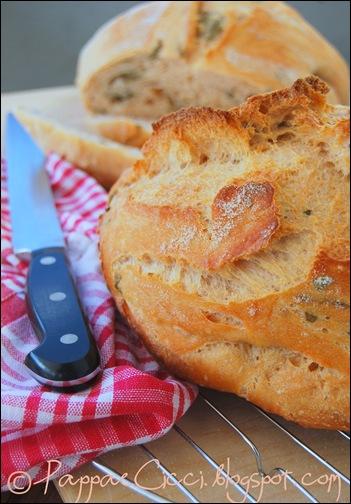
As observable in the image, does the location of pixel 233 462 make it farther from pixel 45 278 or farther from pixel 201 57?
pixel 201 57

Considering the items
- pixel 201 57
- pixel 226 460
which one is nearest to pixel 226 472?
pixel 226 460

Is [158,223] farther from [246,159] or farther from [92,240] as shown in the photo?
[92,240]

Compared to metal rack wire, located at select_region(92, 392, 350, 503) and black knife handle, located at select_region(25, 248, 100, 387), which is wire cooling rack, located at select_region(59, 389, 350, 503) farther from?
black knife handle, located at select_region(25, 248, 100, 387)

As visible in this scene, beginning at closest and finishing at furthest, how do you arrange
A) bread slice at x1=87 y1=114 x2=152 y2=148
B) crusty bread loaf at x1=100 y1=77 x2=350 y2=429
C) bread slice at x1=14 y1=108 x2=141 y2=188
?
crusty bread loaf at x1=100 y1=77 x2=350 y2=429
bread slice at x1=14 y1=108 x2=141 y2=188
bread slice at x1=87 y1=114 x2=152 y2=148

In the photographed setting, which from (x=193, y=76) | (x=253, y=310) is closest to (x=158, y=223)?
(x=253, y=310)

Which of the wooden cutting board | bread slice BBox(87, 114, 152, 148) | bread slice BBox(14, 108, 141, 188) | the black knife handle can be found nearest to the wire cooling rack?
the wooden cutting board

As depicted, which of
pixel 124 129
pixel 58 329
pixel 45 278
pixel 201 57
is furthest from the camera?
pixel 124 129
